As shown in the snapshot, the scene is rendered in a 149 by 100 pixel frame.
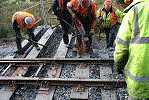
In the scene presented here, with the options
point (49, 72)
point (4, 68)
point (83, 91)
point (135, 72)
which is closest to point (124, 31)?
point (135, 72)

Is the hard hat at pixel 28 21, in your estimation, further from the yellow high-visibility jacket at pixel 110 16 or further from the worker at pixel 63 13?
the yellow high-visibility jacket at pixel 110 16

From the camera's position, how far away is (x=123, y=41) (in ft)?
6.07

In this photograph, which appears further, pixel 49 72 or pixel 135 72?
pixel 49 72

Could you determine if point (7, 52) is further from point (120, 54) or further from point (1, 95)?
point (120, 54)

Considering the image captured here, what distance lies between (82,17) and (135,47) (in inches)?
122

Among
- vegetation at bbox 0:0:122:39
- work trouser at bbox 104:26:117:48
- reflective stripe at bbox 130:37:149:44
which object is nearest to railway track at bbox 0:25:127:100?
work trouser at bbox 104:26:117:48

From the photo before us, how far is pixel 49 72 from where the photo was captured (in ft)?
14.4

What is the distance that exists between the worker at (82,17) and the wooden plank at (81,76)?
2.38 feet

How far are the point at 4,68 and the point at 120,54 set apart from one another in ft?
14.4

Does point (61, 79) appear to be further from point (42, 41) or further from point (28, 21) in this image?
point (42, 41)

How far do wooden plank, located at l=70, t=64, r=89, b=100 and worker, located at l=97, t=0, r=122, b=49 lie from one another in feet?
5.67

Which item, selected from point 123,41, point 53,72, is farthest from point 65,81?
point 123,41

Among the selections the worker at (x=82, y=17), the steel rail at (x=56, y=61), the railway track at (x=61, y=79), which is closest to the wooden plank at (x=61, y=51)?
the railway track at (x=61, y=79)

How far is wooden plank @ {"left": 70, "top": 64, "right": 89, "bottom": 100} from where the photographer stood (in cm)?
352
